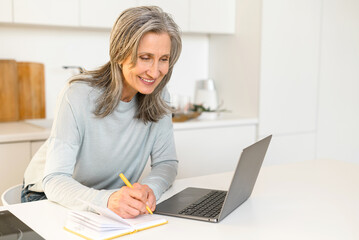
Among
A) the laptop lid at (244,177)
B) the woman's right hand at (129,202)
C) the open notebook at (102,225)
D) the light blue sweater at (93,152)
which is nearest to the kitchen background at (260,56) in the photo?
the light blue sweater at (93,152)

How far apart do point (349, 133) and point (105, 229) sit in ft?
10.2

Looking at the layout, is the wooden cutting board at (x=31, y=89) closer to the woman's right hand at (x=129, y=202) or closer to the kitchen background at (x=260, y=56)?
the kitchen background at (x=260, y=56)

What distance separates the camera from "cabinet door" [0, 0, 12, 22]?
104 inches

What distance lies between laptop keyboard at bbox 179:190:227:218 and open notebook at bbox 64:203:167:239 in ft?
0.45

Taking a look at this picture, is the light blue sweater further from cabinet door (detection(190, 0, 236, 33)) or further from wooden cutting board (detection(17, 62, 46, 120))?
cabinet door (detection(190, 0, 236, 33))

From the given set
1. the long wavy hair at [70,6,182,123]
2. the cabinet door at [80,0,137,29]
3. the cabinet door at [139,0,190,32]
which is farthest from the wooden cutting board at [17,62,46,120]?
the long wavy hair at [70,6,182,123]

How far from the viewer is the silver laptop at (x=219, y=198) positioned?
132 cm

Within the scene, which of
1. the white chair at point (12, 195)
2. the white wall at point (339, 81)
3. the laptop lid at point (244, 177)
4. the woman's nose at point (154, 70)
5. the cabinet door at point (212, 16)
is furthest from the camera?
the white wall at point (339, 81)

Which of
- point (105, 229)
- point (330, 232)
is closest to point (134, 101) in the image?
point (105, 229)

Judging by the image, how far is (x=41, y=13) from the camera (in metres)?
2.77

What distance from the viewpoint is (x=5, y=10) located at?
2.66 meters

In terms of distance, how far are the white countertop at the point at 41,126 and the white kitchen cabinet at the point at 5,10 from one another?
24.0 inches

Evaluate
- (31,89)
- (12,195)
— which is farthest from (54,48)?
(12,195)

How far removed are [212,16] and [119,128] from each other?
1879mm
